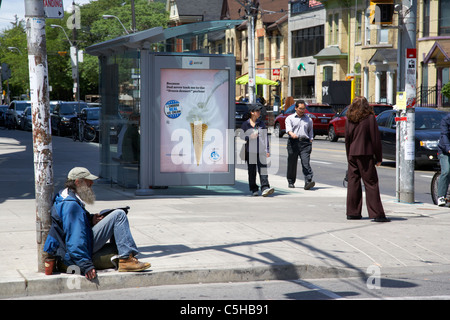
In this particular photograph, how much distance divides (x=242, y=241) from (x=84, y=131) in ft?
72.8

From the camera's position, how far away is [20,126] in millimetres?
44094

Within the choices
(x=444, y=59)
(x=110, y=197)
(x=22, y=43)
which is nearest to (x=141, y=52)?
(x=110, y=197)

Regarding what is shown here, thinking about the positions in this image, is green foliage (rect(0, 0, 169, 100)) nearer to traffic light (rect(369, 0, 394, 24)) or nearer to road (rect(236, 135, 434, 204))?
road (rect(236, 135, 434, 204))

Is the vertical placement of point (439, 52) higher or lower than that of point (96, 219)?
higher

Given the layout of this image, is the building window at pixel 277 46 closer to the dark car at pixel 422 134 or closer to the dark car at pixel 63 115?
the dark car at pixel 63 115

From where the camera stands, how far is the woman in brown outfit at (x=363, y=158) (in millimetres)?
10250

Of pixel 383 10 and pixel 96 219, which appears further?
pixel 383 10

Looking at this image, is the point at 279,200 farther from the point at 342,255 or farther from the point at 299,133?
the point at 342,255

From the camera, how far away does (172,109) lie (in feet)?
42.3

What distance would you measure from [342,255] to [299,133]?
7062 millimetres

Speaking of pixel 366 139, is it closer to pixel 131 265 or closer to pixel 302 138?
pixel 302 138

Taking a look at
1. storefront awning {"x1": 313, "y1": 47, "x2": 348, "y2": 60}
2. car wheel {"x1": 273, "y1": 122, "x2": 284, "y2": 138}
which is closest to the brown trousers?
car wheel {"x1": 273, "y1": 122, "x2": 284, "y2": 138}

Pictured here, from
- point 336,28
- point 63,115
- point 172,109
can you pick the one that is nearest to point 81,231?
point 172,109

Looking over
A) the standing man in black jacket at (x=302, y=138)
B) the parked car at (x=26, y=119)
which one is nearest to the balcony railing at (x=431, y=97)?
the parked car at (x=26, y=119)
